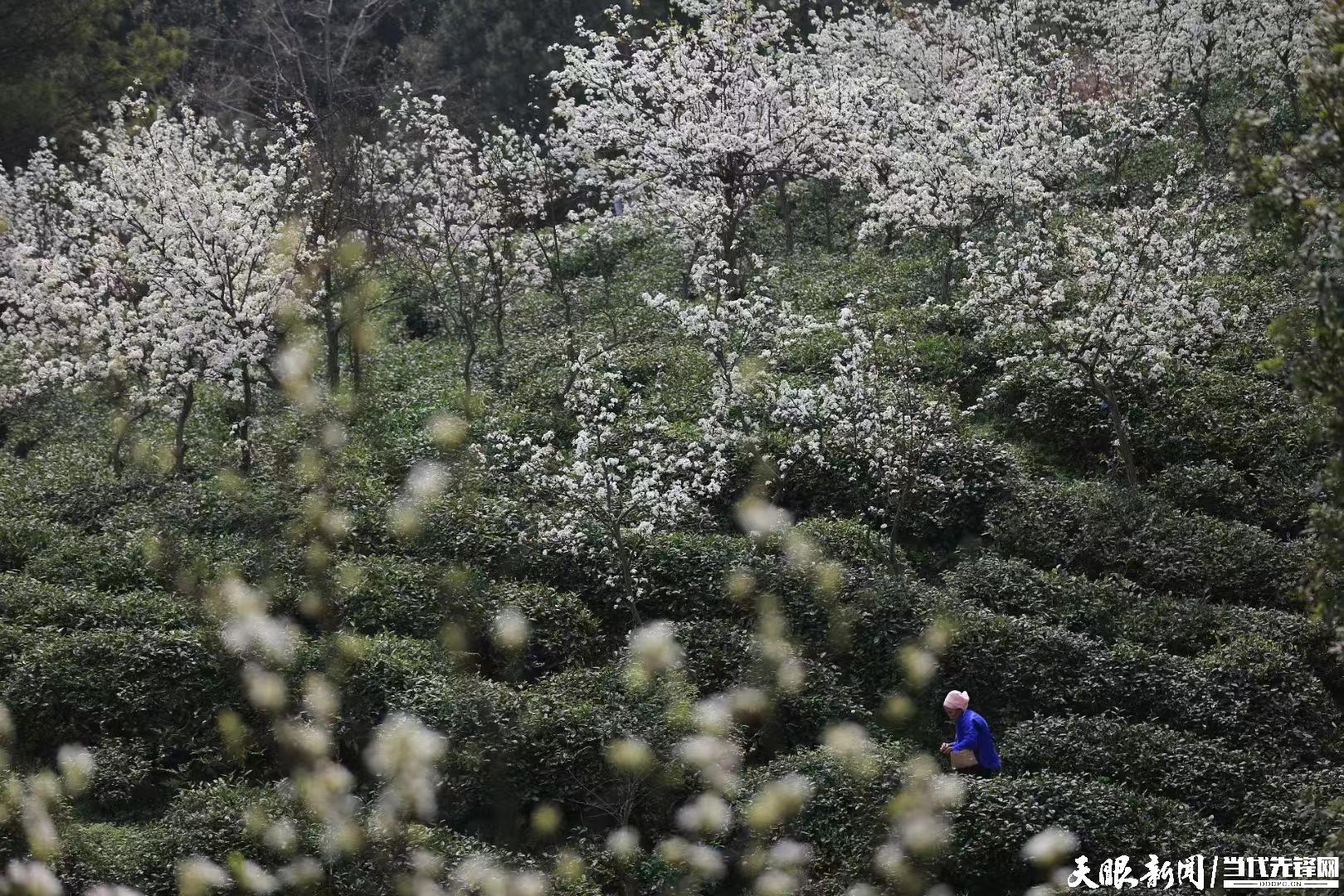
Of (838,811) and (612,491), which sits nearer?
(838,811)

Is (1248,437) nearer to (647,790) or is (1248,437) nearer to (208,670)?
(647,790)

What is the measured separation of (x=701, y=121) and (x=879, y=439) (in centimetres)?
839

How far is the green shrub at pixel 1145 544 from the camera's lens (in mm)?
12289

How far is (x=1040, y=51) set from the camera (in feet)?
83.3

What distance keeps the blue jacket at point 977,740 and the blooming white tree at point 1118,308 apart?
4818 millimetres

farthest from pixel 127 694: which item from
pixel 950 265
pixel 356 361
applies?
pixel 950 265

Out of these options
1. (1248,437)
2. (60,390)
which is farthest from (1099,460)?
(60,390)

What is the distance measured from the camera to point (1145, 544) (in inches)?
508

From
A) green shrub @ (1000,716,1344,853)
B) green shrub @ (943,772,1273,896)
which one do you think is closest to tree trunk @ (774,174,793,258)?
green shrub @ (1000,716,1344,853)

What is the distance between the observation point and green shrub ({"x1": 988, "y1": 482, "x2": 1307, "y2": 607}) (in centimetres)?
1229

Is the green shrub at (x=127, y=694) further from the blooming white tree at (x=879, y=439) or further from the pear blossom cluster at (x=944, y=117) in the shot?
the pear blossom cluster at (x=944, y=117)

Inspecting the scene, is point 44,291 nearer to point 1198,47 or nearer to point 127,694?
point 127,694

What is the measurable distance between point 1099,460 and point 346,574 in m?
7.99

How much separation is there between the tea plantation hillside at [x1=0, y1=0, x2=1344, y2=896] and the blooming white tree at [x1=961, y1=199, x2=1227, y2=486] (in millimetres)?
81
